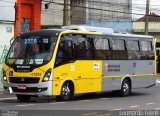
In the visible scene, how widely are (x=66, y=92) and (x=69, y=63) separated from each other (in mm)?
1125

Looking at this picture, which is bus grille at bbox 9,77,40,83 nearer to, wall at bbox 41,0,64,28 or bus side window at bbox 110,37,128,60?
bus side window at bbox 110,37,128,60

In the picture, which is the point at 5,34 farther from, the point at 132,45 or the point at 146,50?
the point at 146,50

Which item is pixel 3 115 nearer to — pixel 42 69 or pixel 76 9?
pixel 42 69

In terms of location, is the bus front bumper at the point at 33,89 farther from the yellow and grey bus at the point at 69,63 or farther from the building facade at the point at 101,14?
the building facade at the point at 101,14

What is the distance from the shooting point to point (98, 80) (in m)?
21.1

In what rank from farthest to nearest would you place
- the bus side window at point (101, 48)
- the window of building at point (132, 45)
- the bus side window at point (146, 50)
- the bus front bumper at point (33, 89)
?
the bus side window at point (146, 50) → the window of building at point (132, 45) → the bus side window at point (101, 48) → the bus front bumper at point (33, 89)

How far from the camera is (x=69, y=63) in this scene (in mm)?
19281

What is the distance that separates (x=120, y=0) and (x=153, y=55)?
3981 centimetres

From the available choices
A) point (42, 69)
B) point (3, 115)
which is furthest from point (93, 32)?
point (3, 115)

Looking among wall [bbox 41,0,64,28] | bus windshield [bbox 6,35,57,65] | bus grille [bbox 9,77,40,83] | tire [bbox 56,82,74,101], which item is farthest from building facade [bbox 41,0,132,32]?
bus grille [bbox 9,77,40,83]

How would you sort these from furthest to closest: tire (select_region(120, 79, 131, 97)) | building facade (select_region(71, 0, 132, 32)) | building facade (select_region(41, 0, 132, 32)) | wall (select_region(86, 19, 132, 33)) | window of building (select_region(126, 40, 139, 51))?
wall (select_region(86, 19, 132, 33)) → building facade (select_region(71, 0, 132, 32)) → building facade (select_region(41, 0, 132, 32)) → window of building (select_region(126, 40, 139, 51)) → tire (select_region(120, 79, 131, 97))

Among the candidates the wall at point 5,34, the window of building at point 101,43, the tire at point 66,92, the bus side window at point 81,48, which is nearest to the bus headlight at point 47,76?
the tire at point 66,92

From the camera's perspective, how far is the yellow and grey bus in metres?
18.4

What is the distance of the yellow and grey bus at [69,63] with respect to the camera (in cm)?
1841
